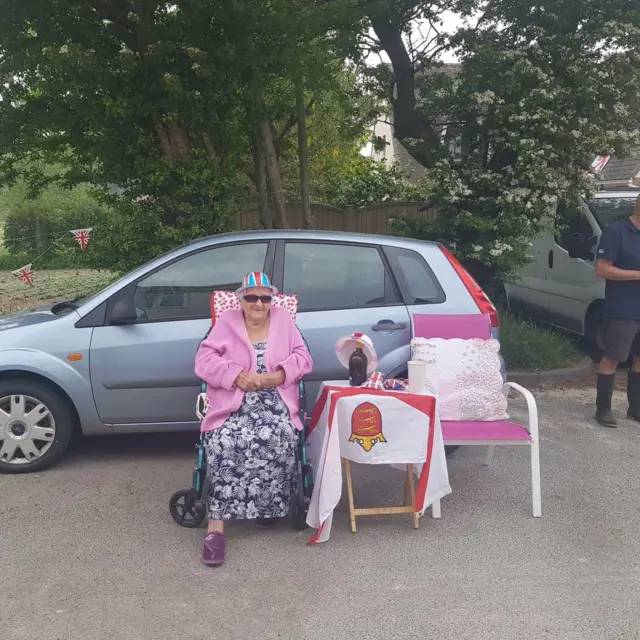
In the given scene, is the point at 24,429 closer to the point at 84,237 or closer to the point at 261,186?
the point at 84,237

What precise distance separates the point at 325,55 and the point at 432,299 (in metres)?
3.09

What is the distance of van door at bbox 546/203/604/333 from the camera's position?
794 centimetres

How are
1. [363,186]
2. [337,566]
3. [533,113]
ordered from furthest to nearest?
[363,186]
[533,113]
[337,566]

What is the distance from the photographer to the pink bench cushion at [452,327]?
467cm

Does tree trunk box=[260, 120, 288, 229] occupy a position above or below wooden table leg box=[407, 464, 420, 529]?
above

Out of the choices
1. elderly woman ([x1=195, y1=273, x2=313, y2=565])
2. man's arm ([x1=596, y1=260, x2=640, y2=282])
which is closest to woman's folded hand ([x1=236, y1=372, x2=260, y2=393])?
elderly woman ([x1=195, y1=273, x2=313, y2=565])

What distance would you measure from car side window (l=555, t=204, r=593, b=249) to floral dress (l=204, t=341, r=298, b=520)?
207 inches

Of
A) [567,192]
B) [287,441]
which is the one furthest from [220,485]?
[567,192]

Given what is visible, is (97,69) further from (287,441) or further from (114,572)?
(114,572)

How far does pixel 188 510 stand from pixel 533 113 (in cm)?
558

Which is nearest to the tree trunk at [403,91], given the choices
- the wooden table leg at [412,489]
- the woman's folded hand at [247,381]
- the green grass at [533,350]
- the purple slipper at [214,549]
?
the green grass at [533,350]

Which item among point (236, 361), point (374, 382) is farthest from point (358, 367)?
point (236, 361)

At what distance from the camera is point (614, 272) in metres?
5.70

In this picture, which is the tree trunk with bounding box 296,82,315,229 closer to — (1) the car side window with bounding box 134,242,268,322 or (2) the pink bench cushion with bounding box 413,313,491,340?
(1) the car side window with bounding box 134,242,268,322
